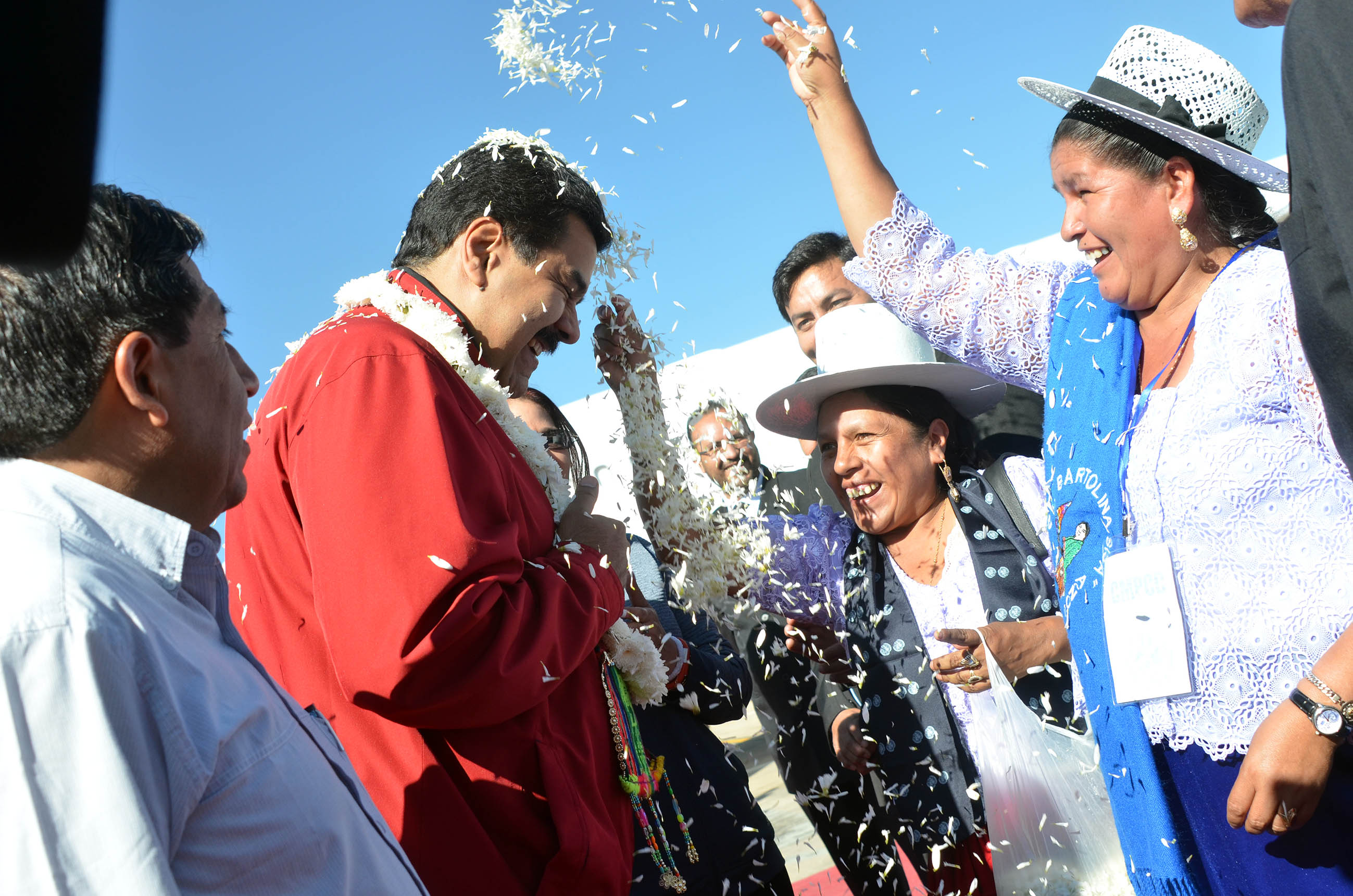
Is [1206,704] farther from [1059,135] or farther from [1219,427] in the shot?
[1059,135]

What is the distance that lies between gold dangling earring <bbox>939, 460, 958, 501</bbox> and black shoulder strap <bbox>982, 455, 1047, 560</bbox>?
0.12 m

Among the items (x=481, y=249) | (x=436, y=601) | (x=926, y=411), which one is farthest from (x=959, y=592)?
(x=436, y=601)

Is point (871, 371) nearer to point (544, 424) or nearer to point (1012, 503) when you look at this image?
point (1012, 503)

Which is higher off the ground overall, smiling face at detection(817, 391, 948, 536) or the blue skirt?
smiling face at detection(817, 391, 948, 536)

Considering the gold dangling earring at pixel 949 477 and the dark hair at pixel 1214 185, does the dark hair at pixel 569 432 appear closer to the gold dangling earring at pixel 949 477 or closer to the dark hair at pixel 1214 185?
the gold dangling earring at pixel 949 477

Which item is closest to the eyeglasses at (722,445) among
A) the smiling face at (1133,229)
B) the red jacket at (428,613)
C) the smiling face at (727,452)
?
the smiling face at (727,452)

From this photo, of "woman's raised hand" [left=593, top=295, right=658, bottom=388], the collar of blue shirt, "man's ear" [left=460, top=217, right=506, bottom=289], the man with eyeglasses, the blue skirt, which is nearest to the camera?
the collar of blue shirt

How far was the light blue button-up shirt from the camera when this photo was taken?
106 cm

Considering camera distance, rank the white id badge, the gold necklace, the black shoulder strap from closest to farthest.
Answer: the white id badge < the black shoulder strap < the gold necklace

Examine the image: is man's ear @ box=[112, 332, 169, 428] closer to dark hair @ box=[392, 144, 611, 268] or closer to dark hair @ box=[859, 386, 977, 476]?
dark hair @ box=[392, 144, 611, 268]

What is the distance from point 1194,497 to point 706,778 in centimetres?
137

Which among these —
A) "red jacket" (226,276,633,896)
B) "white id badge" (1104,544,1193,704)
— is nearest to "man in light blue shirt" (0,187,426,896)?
"red jacket" (226,276,633,896)

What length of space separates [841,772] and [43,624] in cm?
316

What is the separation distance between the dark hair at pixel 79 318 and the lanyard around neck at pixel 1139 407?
6.70 feet
